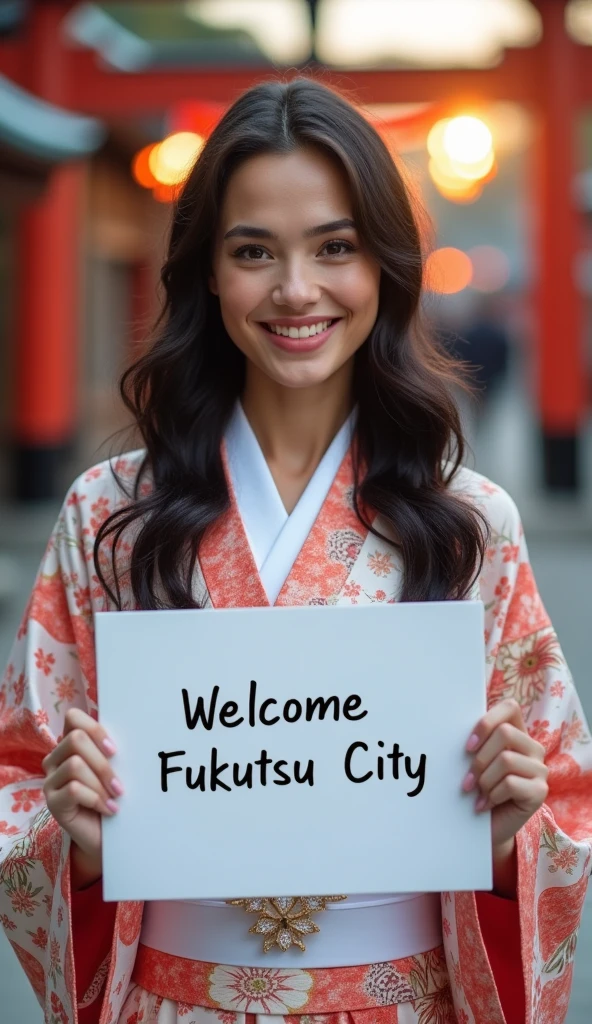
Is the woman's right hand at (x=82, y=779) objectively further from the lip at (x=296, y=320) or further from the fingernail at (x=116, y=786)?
the lip at (x=296, y=320)

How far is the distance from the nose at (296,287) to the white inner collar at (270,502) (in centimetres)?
24

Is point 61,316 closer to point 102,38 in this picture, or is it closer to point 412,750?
point 102,38

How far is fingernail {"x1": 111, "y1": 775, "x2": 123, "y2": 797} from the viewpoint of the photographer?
4.68 feet

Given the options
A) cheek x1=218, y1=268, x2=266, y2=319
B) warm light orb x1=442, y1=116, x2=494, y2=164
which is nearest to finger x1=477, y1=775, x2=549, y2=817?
cheek x1=218, y1=268, x2=266, y2=319

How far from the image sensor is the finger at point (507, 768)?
4.65 ft

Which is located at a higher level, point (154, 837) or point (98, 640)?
point (98, 640)

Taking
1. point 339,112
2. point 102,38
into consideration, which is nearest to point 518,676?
point 339,112

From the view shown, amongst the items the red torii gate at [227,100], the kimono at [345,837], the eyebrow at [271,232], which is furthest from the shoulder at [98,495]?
the red torii gate at [227,100]

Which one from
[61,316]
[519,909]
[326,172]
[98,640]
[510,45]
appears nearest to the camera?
[98,640]

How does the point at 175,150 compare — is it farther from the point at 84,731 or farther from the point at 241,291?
the point at 84,731

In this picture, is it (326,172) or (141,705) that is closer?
(141,705)

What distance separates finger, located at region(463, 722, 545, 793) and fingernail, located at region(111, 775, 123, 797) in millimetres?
387

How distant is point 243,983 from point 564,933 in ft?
1.43

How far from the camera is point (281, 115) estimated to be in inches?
66.4
